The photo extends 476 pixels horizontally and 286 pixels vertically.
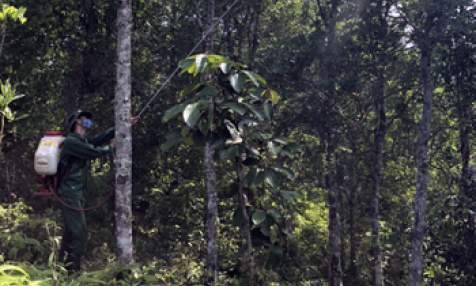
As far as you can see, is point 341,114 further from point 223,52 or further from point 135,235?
point 135,235

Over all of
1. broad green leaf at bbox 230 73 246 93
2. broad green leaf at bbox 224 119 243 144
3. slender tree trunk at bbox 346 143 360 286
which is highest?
broad green leaf at bbox 230 73 246 93

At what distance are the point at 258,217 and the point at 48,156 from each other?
3.38 meters

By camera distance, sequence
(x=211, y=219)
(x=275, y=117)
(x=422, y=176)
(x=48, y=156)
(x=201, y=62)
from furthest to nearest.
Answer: (x=275, y=117)
(x=211, y=219)
(x=422, y=176)
(x=48, y=156)
(x=201, y=62)

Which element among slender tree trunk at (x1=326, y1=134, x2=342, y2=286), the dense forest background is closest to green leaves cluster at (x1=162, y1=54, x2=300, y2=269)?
the dense forest background

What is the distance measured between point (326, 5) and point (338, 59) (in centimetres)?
159

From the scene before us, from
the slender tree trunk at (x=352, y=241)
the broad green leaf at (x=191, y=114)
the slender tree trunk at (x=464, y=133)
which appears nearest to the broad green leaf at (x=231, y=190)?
the broad green leaf at (x=191, y=114)

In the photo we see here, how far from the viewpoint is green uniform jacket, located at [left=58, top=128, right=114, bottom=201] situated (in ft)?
19.6

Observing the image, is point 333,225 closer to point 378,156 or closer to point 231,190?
point 378,156

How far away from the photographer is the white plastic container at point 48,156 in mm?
5914

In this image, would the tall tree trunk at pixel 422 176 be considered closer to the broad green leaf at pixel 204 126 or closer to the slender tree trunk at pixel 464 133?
the slender tree trunk at pixel 464 133

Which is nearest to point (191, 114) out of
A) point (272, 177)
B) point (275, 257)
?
point (272, 177)

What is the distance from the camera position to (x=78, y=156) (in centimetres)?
604

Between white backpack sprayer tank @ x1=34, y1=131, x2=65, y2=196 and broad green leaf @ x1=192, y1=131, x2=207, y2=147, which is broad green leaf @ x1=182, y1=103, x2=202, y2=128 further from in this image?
white backpack sprayer tank @ x1=34, y1=131, x2=65, y2=196

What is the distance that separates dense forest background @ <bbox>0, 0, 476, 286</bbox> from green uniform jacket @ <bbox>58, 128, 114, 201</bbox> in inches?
47.4
